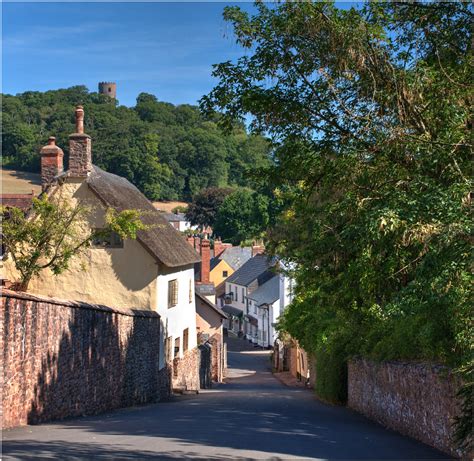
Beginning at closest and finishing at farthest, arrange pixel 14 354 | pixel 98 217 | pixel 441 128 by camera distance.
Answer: pixel 441 128 < pixel 14 354 < pixel 98 217

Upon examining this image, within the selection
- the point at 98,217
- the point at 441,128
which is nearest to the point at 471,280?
the point at 441,128

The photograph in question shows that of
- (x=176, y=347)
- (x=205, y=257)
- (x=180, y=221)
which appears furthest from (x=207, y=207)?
(x=176, y=347)

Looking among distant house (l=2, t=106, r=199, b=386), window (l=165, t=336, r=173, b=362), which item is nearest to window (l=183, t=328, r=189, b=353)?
window (l=165, t=336, r=173, b=362)

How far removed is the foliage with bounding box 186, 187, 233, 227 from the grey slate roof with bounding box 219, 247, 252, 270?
30224mm

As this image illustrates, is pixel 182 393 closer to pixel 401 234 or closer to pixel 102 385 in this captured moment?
pixel 102 385

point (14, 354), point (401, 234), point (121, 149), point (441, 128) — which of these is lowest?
point (14, 354)

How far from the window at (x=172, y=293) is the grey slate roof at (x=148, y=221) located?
3.16 feet

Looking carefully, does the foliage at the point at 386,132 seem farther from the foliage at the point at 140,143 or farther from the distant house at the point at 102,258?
the foliage at the point at 140,143

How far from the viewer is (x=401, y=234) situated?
11.6 meters

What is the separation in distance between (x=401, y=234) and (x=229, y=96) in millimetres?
5044

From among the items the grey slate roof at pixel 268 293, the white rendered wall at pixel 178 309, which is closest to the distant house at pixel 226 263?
the grey slate roof at pixel 268 293

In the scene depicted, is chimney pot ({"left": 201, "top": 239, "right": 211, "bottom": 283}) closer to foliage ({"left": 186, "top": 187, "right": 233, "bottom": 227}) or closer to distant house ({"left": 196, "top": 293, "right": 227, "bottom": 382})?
distant house ({"left": 196, "top": 293, "right": 227, "bottom": 382})

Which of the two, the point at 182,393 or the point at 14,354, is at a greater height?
the point at 14,354

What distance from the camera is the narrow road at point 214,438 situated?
10766 mm
